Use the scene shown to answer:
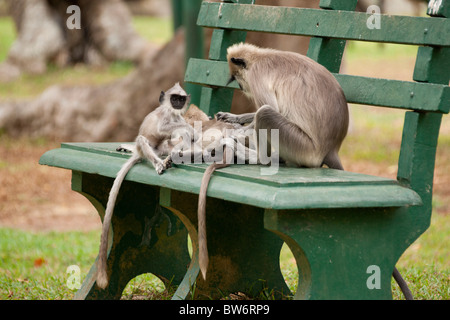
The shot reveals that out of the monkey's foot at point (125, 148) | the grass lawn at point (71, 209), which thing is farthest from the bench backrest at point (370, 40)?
the grass lawn at point (71, 209)

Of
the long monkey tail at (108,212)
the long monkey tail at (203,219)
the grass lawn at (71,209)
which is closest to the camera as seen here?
the long monkey tail at (203,219)

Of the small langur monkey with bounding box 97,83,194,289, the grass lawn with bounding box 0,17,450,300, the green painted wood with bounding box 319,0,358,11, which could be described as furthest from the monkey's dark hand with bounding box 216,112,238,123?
the grass lawn with bounding box 0,17,450,300

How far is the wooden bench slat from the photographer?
3643 mm

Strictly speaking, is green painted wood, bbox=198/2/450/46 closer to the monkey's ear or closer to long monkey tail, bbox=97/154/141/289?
the monkey's ear

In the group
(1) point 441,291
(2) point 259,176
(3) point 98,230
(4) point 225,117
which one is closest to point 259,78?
(4) point 225,117

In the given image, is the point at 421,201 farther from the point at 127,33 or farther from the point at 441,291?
the point at 127,33

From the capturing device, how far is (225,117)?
4418mm

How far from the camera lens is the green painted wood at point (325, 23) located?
3764mm

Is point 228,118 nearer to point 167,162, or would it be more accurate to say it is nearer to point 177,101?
point 177,101

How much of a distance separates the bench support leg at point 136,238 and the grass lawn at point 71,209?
0.24m

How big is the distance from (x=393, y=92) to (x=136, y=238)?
182 centimetres

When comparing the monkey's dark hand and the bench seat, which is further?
the monkey's dark hand

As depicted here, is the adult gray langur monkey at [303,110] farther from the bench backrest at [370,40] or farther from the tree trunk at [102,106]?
the tree trunk at [102,106]

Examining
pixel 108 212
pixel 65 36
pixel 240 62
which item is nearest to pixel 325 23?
pixel 240 62
